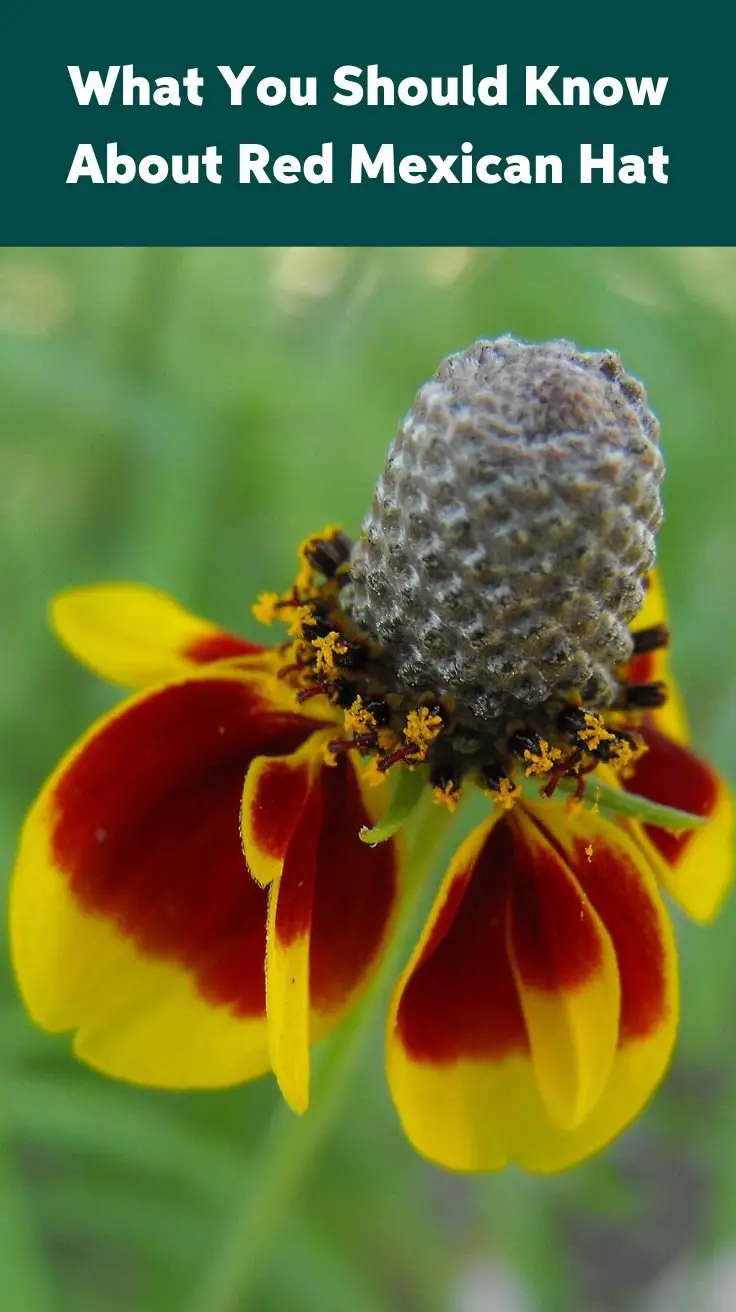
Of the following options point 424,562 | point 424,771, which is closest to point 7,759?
point 424,771

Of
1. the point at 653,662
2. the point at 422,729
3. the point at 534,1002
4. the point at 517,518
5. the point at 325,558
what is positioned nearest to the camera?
the point at 517,518

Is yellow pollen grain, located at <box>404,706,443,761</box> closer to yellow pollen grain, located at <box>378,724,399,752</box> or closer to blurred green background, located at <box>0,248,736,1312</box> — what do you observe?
yellow pollen grain, located at <box>378,724,399,752</box>

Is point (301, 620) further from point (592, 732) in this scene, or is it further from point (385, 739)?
point (592, 732)

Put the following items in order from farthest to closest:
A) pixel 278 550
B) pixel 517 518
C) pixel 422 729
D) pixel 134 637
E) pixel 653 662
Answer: pixel 278 550 < pixel 653 662 < pixel 134 637 < pixel 422 729 < pixel 517 518

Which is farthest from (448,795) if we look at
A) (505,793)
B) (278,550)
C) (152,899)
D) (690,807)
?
(278,550)

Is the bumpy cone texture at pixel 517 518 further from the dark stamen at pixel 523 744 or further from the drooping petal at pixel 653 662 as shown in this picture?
the drooping petal at pixel 653 662

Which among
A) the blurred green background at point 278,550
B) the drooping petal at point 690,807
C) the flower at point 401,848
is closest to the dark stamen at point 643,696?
the flower at point 401,848
